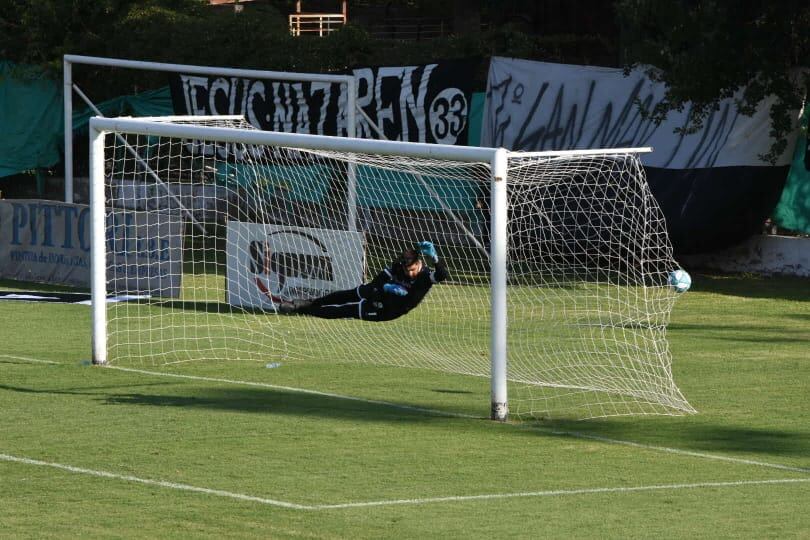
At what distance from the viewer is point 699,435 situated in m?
9.70

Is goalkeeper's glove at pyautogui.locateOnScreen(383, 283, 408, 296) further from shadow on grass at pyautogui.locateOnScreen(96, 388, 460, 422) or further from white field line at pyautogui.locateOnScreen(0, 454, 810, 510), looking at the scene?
white field line at pyautogui.locateOnScreen(0, 454, 810, 510)

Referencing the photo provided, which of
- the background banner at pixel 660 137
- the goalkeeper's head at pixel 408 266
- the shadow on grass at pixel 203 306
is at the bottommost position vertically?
the shadow on grass at pixel 203 306

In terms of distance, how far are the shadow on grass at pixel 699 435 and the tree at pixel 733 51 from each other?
1048 centimetres

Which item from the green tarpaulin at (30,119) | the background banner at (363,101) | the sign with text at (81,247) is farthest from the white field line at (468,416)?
the green tarpaulin at (30,119)

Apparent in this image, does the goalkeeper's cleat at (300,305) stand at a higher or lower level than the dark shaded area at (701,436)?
higher

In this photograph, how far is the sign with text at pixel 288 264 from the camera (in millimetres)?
16641

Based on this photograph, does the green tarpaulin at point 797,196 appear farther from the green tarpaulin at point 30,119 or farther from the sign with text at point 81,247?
the green tarpaulin at point 30,119

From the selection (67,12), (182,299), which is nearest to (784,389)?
(182,299)

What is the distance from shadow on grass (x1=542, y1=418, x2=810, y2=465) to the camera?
30.4ft

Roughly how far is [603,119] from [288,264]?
24.7 ft

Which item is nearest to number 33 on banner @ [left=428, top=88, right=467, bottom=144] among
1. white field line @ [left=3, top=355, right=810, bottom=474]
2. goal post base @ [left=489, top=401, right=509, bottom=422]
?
white field line @ [left=3, top=355, right=810, bottom=474]

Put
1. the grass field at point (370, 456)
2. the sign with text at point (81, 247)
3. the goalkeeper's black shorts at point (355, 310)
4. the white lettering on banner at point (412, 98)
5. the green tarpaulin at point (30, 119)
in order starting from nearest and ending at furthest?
the grass field at point (370, 456), the goalkeeper's black shorts at point (355, 310), the sign with text at point (81, 247), the white lettering on banner at point (412, 98), the green tarpaulin at point (30, 119)

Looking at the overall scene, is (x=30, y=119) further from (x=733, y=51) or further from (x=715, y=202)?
(x=733, y=51)

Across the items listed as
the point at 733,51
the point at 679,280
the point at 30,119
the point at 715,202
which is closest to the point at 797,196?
the point at 715,202
